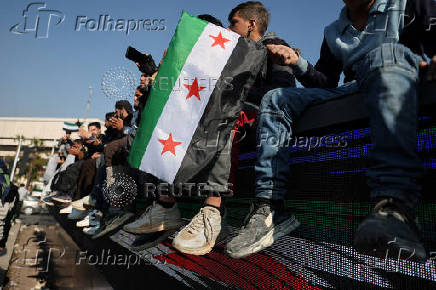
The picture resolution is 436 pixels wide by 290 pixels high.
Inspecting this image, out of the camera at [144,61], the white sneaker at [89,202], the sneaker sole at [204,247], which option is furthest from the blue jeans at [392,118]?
the white sneaker at [89,202]

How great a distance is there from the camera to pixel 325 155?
4.51 ft

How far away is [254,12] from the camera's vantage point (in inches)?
97.4

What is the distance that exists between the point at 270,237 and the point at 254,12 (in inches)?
69.6

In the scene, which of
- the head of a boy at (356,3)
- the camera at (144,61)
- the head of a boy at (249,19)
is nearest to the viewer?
the head of a boy at (356,3)

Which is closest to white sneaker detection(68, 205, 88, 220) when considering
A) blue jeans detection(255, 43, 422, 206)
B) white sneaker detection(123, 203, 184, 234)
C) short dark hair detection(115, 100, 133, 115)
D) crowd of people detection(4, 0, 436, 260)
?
short dark hair detection(115, 100, 133, 115)

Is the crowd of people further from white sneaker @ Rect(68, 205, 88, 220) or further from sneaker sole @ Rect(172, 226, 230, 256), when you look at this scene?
white sneaker @ Rect(68, 205, 88, 220)

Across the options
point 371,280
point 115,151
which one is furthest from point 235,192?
point 115,151

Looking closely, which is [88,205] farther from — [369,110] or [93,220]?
[369,110]

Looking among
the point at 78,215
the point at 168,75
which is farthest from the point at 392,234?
the point at 78,215

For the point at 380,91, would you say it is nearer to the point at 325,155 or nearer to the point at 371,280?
the point at 325,155

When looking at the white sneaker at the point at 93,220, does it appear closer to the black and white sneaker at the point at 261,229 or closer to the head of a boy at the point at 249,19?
the head of a boy at the point at 249,19

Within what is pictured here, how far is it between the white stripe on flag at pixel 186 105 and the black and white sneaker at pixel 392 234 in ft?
3.15

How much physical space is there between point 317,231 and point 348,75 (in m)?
0.78

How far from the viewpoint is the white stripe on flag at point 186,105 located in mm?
1698
